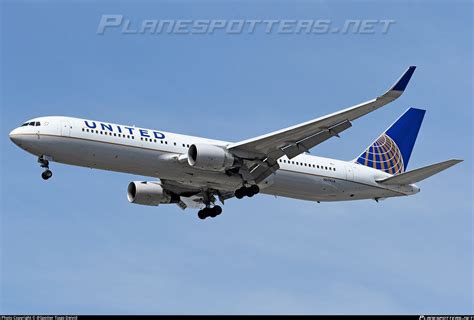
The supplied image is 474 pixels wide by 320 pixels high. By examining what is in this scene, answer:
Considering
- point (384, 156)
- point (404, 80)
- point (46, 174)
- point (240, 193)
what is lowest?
point (240, 193)

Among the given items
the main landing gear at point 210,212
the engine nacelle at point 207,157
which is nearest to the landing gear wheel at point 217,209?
the main landing gear at point 210,212

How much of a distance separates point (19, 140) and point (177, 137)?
7.50 metres

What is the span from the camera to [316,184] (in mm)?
52562

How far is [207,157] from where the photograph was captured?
1908 inches

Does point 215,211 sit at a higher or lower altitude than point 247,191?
higher

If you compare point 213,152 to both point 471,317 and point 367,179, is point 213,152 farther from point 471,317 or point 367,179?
point 471,317

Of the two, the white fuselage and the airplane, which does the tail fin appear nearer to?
the airplane

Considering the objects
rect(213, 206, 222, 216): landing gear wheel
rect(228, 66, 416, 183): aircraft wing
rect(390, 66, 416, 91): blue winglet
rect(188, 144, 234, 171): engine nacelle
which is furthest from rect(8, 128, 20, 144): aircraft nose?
rect(390, 66, 416, 91): blue winglet

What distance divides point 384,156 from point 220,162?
12028mm

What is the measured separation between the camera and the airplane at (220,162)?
47719 mm

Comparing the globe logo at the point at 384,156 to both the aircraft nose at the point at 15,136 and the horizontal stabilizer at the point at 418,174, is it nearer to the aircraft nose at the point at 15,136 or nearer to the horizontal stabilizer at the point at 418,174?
the horizontal stabilizer at the point at 418,174

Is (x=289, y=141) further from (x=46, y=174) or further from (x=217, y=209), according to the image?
(x=46, y=174)

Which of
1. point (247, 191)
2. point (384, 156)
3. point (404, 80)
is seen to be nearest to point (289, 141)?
point (247, 191)

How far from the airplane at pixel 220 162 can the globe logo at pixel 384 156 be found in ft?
0.27
